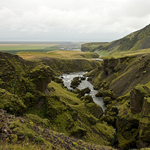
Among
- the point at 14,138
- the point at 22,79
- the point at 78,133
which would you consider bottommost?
the point at 78,133

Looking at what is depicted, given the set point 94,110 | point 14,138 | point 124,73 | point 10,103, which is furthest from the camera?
point 124,73

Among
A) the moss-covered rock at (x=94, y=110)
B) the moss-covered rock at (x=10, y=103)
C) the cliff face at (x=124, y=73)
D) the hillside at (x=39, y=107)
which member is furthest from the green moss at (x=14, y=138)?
the cliff face at (x=124, y=73)

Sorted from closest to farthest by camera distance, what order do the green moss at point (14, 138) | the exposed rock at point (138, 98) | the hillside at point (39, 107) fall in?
1. the green moss at point (14, 138)
2. the hillside at point (39, 107)
3. the exposed rock at point (138, 98)

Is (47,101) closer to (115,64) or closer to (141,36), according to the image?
(115,64)

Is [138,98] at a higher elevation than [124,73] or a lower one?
lower

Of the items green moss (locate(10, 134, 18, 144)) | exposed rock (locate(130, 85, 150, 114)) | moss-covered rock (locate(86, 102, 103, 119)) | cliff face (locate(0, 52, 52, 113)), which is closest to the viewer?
green moss (locate(10, 134, 18, 144))

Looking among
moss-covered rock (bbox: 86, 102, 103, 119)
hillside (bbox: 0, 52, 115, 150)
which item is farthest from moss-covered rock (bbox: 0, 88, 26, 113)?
moss-covered rock (bbox: 86, 102, 103, 119)

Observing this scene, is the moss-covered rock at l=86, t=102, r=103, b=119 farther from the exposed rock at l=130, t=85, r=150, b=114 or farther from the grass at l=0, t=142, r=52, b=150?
the grass at l=0, t=142, r=52, b=150

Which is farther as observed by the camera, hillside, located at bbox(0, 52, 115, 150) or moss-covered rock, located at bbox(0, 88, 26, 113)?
hillside, located at bbox(0, 52, 115, 150)

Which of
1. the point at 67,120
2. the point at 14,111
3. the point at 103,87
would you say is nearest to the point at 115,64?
the point at 103,87

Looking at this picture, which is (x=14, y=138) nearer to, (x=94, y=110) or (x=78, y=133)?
(x=78, y=133)

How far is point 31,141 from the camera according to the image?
8219 millimetres

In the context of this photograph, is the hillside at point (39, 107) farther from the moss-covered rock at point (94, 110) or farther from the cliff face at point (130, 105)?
the moss-covered rock at point (94, 110)

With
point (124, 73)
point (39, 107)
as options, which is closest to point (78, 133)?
point (39, 107)
